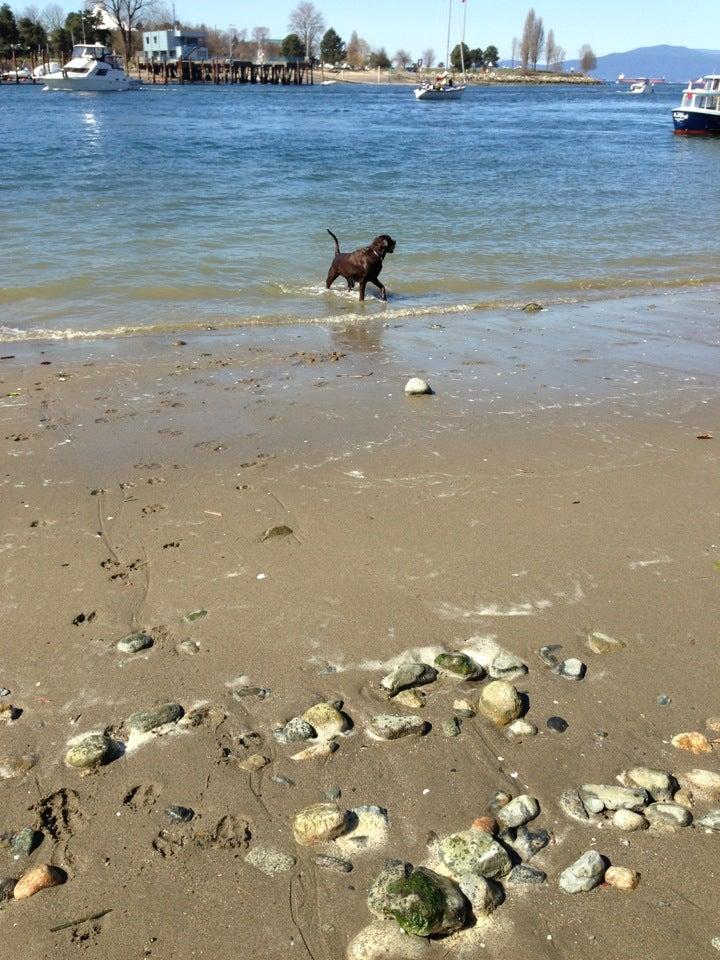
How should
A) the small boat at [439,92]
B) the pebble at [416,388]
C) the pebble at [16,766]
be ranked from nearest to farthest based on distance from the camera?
the pebble at [16,766]
the pebble at [416,388]
the small boat at [439,92]

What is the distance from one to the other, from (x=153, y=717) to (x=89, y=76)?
8987 cm

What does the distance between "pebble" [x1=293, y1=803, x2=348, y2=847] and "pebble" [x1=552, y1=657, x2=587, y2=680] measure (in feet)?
3.68

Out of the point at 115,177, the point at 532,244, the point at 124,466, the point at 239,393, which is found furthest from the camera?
the point at 115,177

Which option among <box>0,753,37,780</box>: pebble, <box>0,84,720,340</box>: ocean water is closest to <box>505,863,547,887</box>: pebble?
<box>0,753,37,780</box>: pebble

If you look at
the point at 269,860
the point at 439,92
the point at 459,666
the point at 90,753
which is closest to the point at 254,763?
the point at 269,860

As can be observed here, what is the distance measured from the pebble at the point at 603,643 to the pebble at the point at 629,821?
35.9 inches

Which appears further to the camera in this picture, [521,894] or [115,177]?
[115,177]

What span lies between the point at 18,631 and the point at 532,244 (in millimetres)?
12809

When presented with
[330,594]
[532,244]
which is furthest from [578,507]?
[532,244]

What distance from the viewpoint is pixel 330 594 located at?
3.83 m

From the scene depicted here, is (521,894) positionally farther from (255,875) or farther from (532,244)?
(532,244)

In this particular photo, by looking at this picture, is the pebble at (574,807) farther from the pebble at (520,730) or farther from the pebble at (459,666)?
the pebble at (459,666)

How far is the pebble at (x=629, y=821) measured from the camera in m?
2.56

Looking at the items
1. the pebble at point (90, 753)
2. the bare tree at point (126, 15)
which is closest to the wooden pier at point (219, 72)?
the bare tree at point (126, 15)
